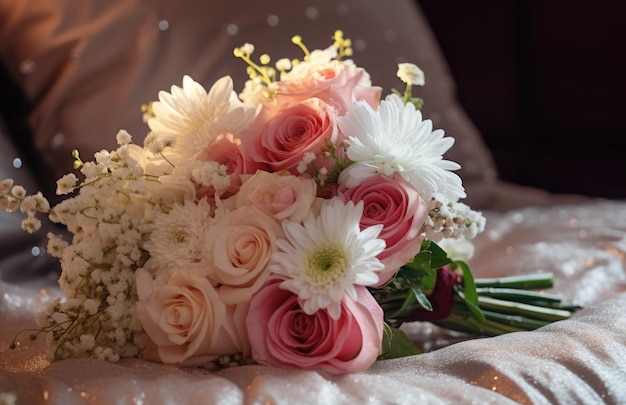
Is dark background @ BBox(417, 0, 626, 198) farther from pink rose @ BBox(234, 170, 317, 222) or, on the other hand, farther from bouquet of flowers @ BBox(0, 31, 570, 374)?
pink rose @ BBox(234, 170, 317, 222)

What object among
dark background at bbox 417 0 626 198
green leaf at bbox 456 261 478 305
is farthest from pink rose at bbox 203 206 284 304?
dark background at bbox 417 0 626 198

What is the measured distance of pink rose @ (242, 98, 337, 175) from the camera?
0.69m

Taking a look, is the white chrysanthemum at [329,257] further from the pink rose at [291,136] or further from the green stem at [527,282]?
the green stem at [527,282]

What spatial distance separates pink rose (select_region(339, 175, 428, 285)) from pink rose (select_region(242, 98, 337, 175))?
0.15ft

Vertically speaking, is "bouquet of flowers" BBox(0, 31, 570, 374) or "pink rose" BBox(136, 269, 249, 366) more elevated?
"bouquet of flowers" BBox(0, 31, 570, 374)

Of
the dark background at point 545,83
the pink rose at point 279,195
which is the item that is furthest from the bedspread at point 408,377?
the dark background at point 545,83

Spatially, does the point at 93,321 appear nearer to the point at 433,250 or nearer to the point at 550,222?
the point at 433,250

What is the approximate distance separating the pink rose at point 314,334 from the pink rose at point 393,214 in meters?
0.04

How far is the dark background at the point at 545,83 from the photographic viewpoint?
1783 millimetres

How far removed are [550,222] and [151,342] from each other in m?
0.82

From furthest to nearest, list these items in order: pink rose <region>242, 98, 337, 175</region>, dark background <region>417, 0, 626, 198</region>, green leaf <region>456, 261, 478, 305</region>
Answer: dark background <region>417, 0, 626, 198</region>
green leaf <region>456, 261, 478, 305</region>
pink rose <region>242, 98, 337, 175</region>

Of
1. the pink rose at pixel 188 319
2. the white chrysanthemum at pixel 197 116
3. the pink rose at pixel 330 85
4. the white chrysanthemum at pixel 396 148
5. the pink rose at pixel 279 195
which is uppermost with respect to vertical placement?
the pink rose at pixel 330 85

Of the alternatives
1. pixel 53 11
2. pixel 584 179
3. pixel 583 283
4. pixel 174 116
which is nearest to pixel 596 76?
pixel 584 179

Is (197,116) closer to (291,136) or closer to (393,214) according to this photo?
(291,136)
